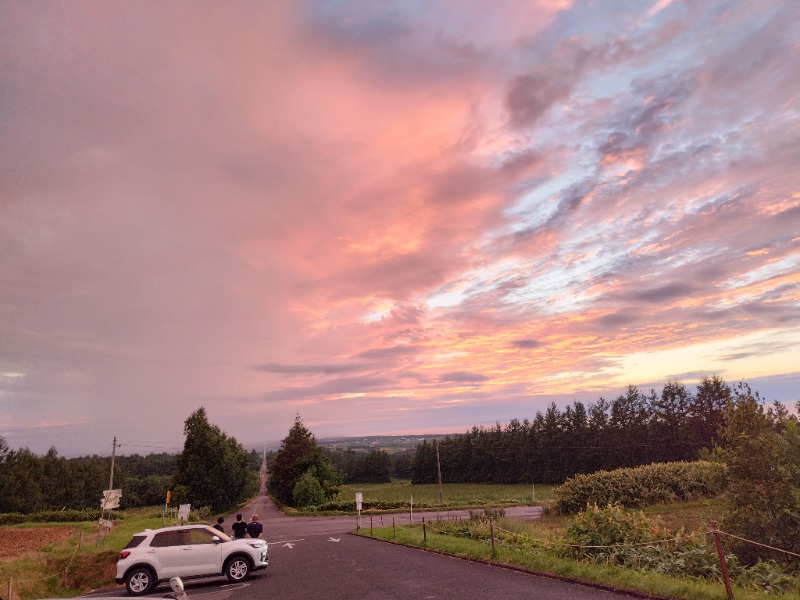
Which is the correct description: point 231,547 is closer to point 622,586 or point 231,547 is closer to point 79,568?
point 79,568

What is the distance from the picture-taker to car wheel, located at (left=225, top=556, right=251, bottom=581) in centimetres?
1609

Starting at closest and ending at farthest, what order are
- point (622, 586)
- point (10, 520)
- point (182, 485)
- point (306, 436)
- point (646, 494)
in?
point (622, 586)
point (646, 494)
point (10, 520)
point (182, 485)
point (306, 436)

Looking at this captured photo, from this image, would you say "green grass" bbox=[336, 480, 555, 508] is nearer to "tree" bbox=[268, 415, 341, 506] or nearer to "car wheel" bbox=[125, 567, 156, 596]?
"tree" bbox=[268, 415, 341, 506]

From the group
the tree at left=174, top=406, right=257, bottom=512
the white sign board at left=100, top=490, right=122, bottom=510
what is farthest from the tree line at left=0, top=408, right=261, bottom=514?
the white sign board at left=100, top=490, right=122, bottom=510

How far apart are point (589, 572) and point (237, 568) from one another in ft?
36.0

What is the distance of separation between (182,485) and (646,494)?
5764cm

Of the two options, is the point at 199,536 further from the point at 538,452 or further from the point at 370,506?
the point at 538,452

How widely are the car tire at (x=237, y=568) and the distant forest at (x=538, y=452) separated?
60.6 metres

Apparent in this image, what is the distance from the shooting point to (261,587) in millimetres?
14758

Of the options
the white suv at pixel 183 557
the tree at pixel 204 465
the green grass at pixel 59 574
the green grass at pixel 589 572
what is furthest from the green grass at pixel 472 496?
the green grass at pixel 59 574

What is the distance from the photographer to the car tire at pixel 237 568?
16.1 metres

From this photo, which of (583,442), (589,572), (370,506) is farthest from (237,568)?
(583,442)

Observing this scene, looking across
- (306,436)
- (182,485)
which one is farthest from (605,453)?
(182,485)

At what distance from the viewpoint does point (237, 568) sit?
53.2ft
